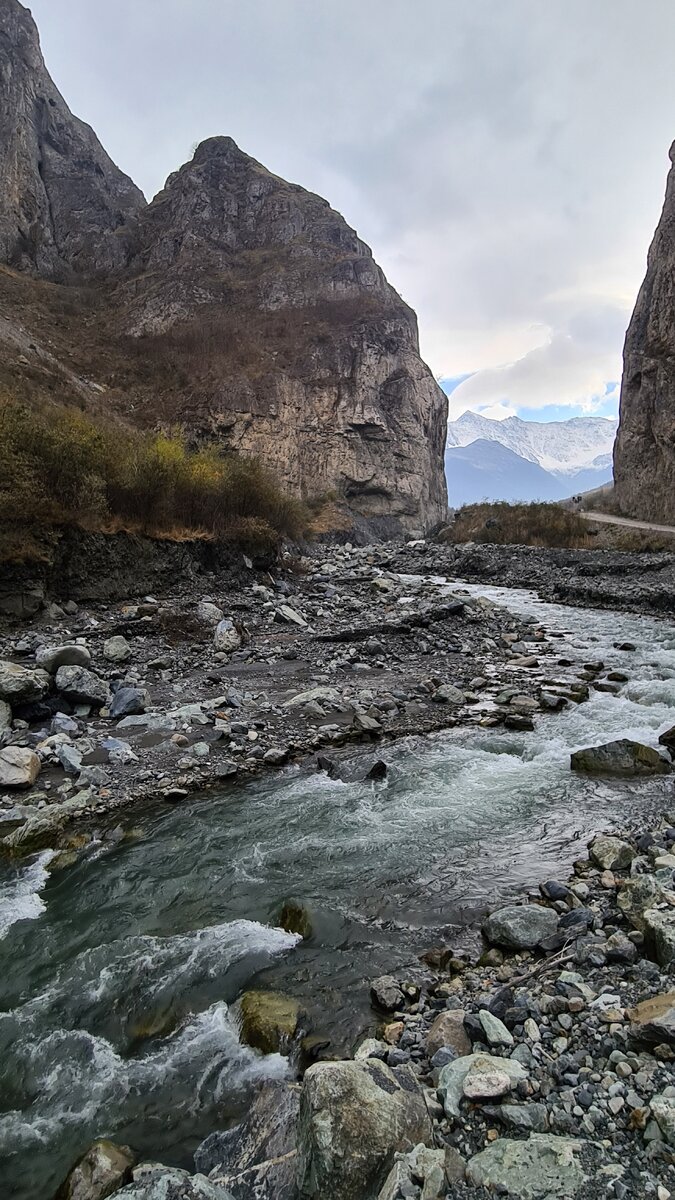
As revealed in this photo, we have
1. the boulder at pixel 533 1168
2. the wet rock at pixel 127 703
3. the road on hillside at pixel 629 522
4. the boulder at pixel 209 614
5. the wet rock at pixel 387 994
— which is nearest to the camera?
the boulder at pixel 533 1168

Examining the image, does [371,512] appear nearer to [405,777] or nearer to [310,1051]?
[405,777]

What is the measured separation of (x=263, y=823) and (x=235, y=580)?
1429 centimetres

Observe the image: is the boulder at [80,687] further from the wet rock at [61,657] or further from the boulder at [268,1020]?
the boulder at [268,1020]

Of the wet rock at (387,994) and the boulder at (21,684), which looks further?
the boulder at (21,684)

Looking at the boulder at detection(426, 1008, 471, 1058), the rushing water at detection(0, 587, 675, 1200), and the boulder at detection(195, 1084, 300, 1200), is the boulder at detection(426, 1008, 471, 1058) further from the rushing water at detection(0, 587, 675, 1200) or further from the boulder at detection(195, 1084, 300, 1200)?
the boulder at detection(195, 1084, 300, 1200)

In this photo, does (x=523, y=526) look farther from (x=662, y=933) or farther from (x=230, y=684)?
(x=662, y=933)

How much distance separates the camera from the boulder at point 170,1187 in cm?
279

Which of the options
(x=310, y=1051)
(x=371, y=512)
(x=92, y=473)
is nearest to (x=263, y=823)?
(x=310, y=1051)

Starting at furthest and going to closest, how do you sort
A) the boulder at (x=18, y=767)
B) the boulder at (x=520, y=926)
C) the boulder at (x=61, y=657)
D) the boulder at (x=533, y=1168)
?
the boulder at (x=61, y=657) → the boulder at (x=18, y=767) → the boulder at (x=520, y=926) → the boulder at (x=533, y=1168)

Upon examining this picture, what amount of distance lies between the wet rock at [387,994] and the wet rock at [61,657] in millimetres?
8576

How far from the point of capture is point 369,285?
71062 mm

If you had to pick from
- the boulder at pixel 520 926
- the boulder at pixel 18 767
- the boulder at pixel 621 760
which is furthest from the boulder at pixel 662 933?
the boulder at pixel 18 767

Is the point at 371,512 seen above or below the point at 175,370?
below

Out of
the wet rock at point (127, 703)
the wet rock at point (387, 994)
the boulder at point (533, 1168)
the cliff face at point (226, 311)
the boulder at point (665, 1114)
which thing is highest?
the cliff face at point (226, 311)
